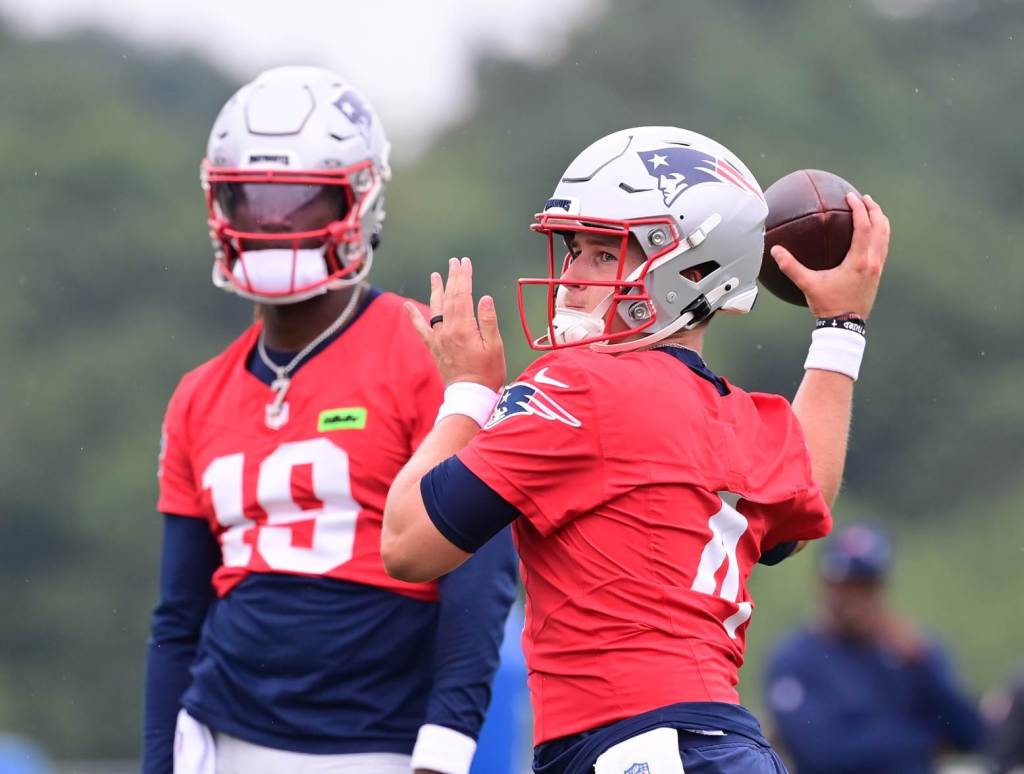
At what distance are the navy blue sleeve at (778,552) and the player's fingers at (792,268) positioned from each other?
55 centimetres

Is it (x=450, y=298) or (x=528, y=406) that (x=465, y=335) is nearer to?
(x=450, y=298)

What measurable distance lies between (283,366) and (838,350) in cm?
130

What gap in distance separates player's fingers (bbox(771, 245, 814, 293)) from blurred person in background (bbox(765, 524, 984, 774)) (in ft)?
13.9

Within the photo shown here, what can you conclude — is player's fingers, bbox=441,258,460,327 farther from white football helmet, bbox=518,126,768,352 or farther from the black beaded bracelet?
the black beaded bracelet

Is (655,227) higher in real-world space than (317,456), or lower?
higher

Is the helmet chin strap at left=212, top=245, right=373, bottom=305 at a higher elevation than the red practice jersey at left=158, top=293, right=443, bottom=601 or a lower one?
higher

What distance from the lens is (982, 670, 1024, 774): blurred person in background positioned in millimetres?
7230

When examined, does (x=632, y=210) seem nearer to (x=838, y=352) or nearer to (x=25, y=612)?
(x=838, y=352)

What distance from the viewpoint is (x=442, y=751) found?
12.8ft

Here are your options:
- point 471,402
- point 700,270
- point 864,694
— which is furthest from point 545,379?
point 864,694

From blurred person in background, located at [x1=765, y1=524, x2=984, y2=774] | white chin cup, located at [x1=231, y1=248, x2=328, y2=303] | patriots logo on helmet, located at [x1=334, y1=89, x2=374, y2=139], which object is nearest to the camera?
white chin cup, located at [x1=231, y1=248, x2=328, y2=303]

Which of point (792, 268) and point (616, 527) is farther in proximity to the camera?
point (792, 268)

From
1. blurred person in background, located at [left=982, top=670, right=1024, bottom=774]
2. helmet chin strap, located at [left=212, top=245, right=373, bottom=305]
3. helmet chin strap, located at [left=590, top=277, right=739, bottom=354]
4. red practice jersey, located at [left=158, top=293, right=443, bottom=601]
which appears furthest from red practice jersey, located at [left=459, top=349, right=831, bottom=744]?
blurred person in background, located at [left=982, top=670, right=1024, bottom=774]

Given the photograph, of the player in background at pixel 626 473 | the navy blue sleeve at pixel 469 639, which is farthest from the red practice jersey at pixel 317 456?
the player in background at pixel 626 473
